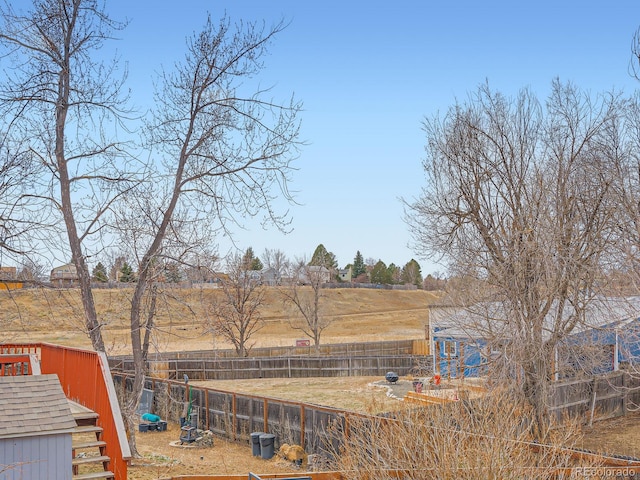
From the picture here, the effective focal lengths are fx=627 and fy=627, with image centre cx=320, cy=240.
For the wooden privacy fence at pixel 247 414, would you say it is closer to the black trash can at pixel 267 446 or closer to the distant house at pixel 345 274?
the black trash can at pixel 267 446

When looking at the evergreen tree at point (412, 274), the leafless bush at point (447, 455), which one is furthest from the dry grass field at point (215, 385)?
the evergreen tree at point (412, 274)

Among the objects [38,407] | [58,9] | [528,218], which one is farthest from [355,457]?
[58,9]

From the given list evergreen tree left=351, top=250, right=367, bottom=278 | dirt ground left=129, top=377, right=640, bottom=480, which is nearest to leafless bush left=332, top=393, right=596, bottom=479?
dirt ground left=129, top=377, right=640, bottom=480

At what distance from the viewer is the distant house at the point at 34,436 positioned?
27.1ft

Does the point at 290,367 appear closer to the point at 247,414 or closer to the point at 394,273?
the point at 247,414

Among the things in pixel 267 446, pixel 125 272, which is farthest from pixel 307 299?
pixel 267 446

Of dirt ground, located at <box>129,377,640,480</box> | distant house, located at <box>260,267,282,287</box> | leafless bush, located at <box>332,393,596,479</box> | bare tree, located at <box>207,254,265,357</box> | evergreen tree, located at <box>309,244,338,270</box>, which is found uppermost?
evergreen tree, located at <box>309,244,338,270</box>

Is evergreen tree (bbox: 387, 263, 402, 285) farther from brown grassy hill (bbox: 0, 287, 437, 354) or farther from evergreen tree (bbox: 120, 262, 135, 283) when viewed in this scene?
evergreen tree (bbox: 120, 262, 135, 283)

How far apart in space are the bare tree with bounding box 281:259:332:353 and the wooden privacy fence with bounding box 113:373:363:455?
16.0 meters

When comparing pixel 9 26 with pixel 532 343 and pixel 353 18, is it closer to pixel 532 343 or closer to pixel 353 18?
pixel 353 18

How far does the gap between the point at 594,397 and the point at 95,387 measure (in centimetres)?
1389

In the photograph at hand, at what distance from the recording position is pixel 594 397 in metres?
17.8

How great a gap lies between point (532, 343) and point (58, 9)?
11602 millimetres

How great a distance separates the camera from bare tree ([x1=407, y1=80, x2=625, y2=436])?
1295cm
